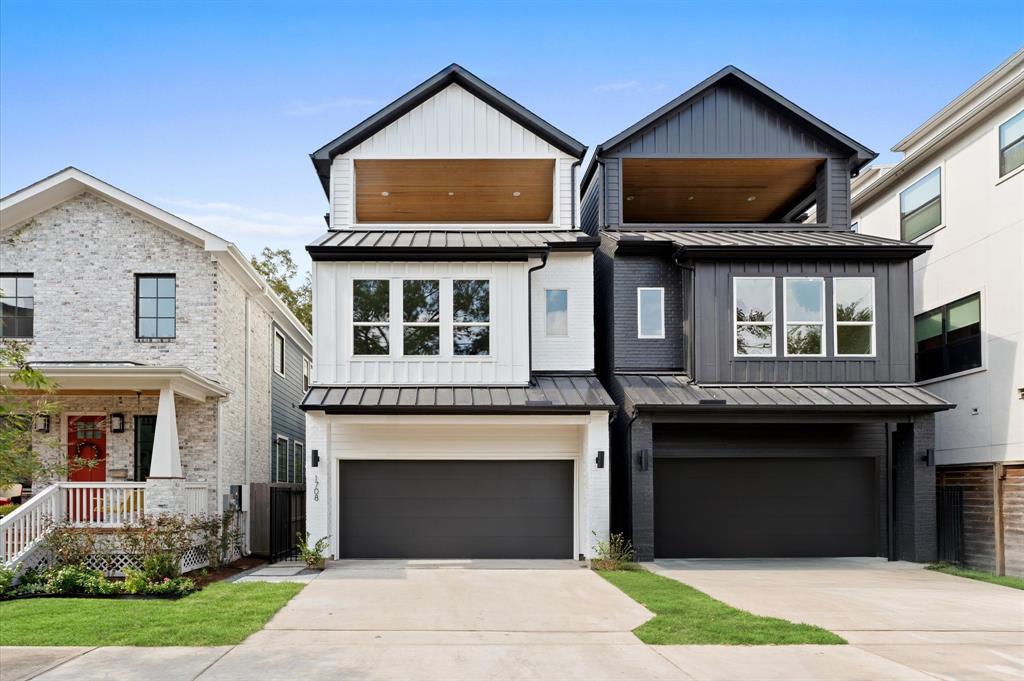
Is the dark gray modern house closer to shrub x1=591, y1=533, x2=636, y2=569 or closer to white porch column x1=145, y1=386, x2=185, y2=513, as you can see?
shrub x1=591, y1=533, x2=636, y2=569

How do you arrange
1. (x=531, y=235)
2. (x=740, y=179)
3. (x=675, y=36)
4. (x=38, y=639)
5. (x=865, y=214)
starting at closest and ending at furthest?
(x=38, y=639) → (x=675, y=36) → (x=531, y=235) → (x=740, y=179) → (x=865, y=214)

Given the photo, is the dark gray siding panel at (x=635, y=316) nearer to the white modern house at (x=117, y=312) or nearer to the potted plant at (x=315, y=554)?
the potted plant at (x=315, y=554)

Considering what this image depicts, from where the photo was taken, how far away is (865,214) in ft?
74.6

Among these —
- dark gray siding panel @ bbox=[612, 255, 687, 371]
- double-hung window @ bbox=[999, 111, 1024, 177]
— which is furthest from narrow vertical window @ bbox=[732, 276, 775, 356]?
double-hung window @ bbox=[999, 111, 1024, 177]

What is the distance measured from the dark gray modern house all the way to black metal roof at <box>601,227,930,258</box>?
0.16 feet

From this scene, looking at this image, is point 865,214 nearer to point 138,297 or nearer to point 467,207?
point 467,207

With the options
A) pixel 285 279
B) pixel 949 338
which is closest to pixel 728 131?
pixel 949 338

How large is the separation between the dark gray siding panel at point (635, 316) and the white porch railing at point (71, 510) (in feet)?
30.1

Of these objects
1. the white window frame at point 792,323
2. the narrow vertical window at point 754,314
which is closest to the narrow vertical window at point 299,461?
the narrow vertical window at point 754,314

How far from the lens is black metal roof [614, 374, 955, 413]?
16.4 metres

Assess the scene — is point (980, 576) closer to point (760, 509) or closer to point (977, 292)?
point (760, 509)

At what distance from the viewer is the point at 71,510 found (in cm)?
1479

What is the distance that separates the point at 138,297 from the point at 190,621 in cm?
861

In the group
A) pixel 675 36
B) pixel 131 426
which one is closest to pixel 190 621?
pixel 131 426
